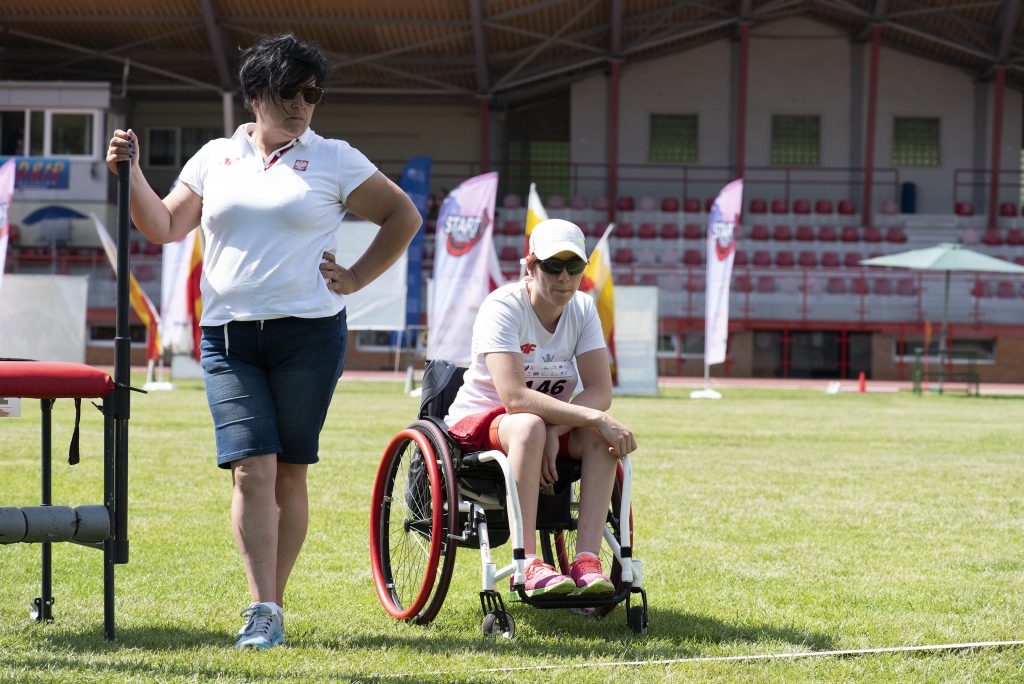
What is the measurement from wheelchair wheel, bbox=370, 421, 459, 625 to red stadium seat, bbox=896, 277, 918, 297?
26342 millimetres

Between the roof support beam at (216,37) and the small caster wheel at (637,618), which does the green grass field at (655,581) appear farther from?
the roof support beam at (216,37)

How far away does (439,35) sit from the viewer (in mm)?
33875

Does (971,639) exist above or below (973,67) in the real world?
below

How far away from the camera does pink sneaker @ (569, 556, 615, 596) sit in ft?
14.4

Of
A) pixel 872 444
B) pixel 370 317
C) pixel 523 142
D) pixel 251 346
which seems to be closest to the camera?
pixel 251 346

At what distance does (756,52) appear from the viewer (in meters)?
37.7

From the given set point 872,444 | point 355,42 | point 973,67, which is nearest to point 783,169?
point 973,67

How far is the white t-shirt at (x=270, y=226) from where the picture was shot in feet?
14.3

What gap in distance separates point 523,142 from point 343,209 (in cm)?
3548

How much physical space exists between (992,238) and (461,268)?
18807 mm

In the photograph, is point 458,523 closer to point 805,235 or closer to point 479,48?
point 479,48

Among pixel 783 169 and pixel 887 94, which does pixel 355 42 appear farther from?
pixel 887 94

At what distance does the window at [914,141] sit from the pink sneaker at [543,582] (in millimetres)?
35717

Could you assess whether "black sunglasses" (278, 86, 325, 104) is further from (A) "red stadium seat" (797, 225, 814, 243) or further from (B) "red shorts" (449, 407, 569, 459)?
(A) "red stadium seat" (797, 225, 814, 243)
